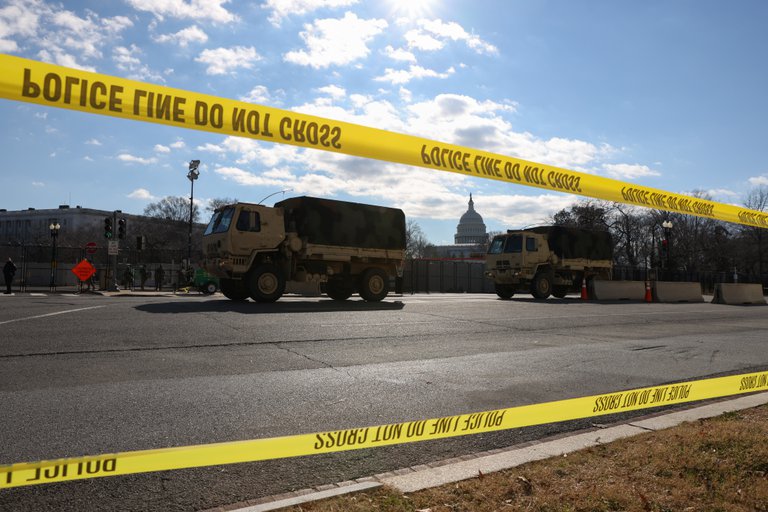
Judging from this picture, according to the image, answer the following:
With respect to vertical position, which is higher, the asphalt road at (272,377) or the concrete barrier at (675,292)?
the concrete barrier at (675,292)

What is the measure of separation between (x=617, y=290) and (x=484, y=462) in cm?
2275

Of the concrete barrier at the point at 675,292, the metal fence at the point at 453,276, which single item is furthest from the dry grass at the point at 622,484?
the metal fence at the point at 453,276

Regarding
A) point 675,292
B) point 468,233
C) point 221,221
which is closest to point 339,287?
point 221,221

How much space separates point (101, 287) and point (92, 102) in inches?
1299

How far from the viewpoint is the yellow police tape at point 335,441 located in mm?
3002

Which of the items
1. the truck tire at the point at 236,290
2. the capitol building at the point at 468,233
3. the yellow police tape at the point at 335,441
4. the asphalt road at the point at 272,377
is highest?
the capitol building at the point at 468,233

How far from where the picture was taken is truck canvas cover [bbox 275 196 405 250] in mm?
17375

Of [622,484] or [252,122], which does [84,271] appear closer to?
[252,122]

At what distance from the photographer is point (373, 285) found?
18641 millimetres

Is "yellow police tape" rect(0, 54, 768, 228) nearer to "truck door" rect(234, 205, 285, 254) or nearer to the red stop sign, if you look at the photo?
"truck door" rect(234, 205, 285, 254)

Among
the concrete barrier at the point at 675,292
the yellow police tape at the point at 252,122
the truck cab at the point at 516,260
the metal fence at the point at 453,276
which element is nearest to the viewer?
the yellow police tape at the point at 252,122

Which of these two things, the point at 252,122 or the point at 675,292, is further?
the point at 675,292

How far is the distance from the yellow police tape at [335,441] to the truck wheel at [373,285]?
510 inches

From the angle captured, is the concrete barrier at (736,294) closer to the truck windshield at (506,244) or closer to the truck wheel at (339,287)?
the truck windshield at (506,244)
